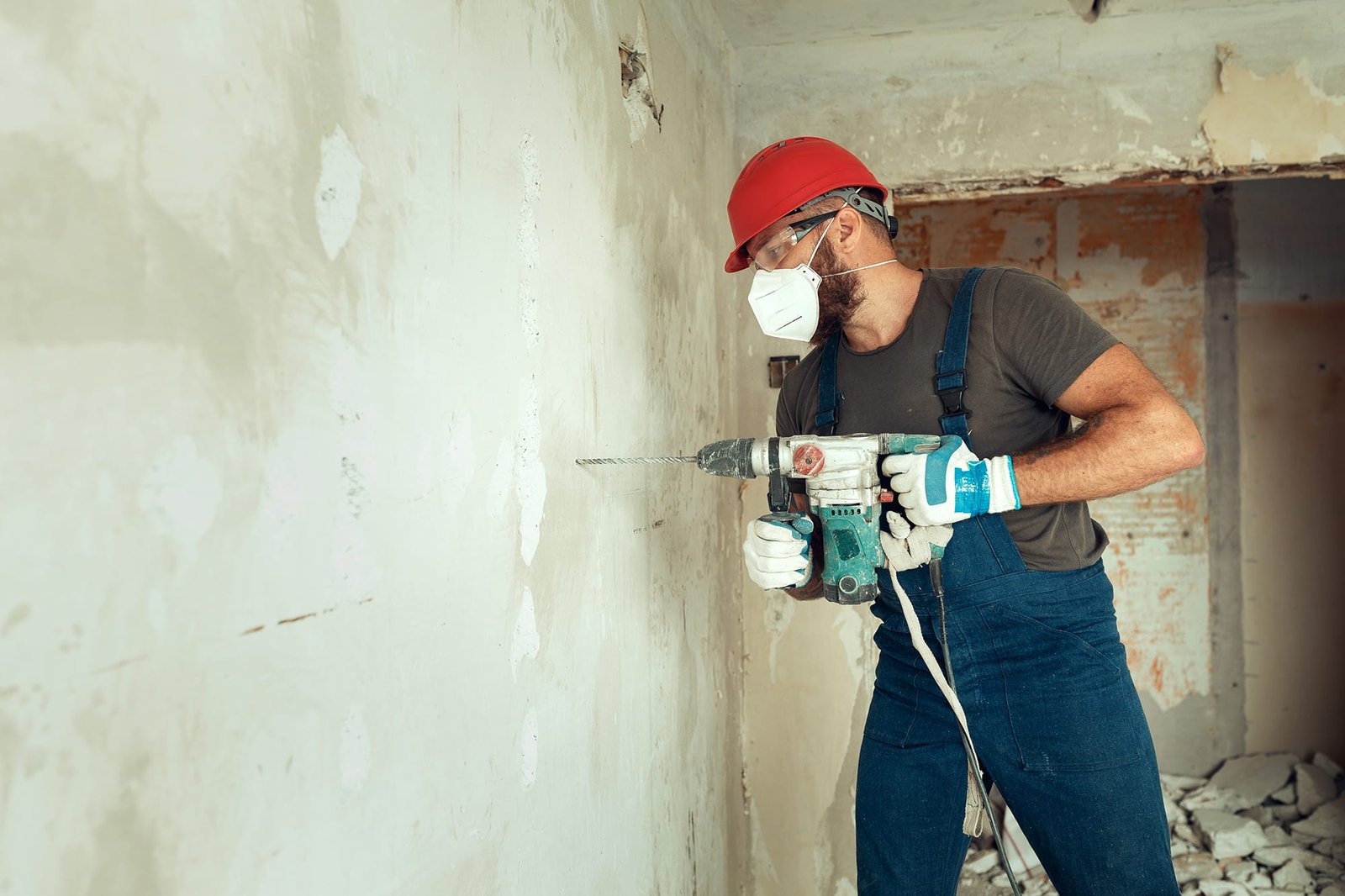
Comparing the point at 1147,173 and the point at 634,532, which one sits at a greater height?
the point at 1147,173

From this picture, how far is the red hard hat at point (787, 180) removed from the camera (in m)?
1.62

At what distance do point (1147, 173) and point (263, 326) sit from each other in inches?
103

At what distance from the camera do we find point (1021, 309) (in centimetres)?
148

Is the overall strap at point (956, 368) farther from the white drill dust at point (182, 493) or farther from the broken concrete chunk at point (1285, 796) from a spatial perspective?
the broken concrete chunk at point (1285, 796)

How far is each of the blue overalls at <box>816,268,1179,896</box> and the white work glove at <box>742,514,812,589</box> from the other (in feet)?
0.71

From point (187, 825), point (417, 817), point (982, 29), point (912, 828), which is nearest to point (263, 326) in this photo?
point (187, 825)

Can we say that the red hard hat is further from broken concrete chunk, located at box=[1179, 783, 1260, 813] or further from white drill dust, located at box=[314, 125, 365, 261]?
broken concrete chunk, located at box=[1179, 783, 1260, 813]

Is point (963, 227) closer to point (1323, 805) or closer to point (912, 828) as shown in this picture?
point (1323, 805)

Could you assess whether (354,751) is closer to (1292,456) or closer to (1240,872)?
(1240,872)

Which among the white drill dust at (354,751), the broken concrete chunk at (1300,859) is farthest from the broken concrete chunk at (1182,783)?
the white drill dust at (354,751)

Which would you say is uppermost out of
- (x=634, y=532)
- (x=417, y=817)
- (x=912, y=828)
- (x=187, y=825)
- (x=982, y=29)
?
(x=982, y=29)

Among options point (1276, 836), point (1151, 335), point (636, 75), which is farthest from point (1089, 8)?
point (1276, 836)

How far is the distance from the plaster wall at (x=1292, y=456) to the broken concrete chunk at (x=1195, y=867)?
32.0 inches

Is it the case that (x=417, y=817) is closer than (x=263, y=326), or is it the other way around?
(x=263, y=326)
